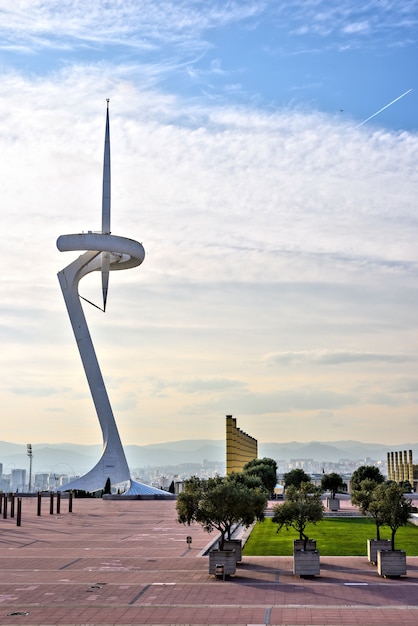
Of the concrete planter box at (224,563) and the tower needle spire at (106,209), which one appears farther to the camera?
the tower needle spire at (106,209)

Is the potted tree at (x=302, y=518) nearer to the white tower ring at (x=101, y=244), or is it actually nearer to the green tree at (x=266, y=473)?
the green tree at (x=266, y=473)

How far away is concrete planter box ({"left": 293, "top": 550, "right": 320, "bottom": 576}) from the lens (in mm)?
24516

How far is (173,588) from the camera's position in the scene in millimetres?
22812

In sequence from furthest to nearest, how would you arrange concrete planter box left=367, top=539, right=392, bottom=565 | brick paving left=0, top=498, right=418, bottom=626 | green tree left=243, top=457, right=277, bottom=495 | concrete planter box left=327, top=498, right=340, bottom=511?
green tree left=243, top=457, right=277, bottom=495 < concrete planter box left=327, top=498, right=340, bottom=511 < concrete planter box left=367, top=539, right=392, bottom=565 < brick paving left=0, top=498, right=418, bottom=626

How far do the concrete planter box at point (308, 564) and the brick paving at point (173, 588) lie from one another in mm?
286

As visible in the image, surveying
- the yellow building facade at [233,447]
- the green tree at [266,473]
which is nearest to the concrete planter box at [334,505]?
the green tree at [266,473]

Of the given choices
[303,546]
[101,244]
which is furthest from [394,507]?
[101,244]

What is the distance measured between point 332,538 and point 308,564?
36.3ft

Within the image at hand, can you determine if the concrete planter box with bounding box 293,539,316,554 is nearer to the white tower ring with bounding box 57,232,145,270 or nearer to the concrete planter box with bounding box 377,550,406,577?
the concrete planter box with bounding box 377,550,406,577

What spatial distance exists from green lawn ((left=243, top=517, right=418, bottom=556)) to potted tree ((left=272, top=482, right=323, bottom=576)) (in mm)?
3225

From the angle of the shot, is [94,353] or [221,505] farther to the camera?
[94,353]

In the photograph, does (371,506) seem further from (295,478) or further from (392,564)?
(295,478)

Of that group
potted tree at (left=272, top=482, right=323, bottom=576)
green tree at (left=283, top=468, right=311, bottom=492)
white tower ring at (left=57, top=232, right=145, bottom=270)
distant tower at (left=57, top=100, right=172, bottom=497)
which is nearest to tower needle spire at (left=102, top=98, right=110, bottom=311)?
distant tower at (left=57, top=100, right=172, bottom=497)

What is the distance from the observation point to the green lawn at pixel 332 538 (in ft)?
101
